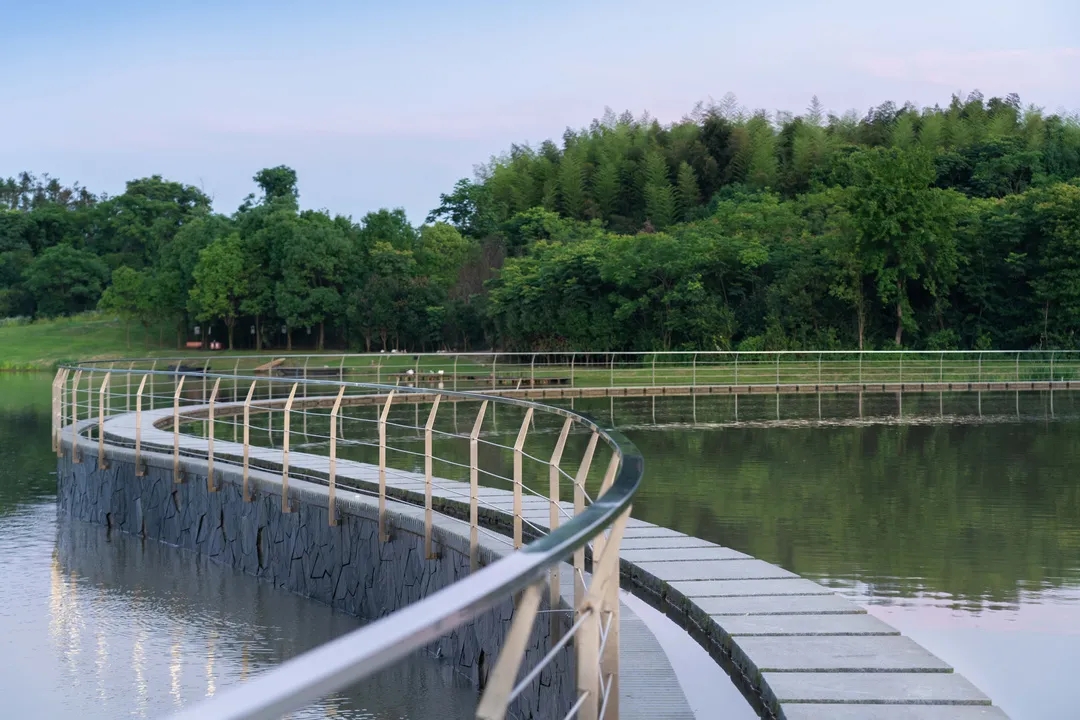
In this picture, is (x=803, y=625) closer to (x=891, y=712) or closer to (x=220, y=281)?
→ (x=891, y=712)

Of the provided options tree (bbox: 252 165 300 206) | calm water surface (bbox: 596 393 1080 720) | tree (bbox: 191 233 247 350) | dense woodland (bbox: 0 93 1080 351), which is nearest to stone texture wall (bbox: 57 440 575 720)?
calm water surface (bbox: 596 393 1080 720)

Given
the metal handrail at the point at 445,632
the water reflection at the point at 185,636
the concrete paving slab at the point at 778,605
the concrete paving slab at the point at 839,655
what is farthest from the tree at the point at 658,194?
the metal handrail at the point at 445,632

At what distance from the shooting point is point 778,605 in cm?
519

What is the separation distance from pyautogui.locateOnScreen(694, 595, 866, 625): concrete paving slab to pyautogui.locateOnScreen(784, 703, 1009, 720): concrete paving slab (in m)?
1.15

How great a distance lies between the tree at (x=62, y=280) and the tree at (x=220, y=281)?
530 inches

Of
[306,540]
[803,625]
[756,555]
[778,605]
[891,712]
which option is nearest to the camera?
[891,712]

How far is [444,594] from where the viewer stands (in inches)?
45.1

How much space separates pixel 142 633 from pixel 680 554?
3105 millimetres

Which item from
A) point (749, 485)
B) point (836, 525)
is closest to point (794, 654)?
point (836, 525)

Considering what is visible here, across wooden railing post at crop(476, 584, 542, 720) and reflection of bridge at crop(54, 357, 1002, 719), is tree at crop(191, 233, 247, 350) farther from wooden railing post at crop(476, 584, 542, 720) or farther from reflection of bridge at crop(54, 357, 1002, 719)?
wooden railing post at crop(476, 584, 542, 720)

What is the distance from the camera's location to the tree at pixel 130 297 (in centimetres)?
5022

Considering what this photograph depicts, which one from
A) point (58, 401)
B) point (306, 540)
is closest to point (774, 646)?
point (306, 540)

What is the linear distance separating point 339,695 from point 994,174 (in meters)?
36.4

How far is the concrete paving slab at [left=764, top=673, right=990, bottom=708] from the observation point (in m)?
3.85
